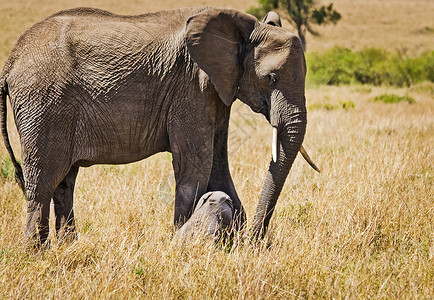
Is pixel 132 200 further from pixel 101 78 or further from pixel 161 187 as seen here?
pixel 101 78

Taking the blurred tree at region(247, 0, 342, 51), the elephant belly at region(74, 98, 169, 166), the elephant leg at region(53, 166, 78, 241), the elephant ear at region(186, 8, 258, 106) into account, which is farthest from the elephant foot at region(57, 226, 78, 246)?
the blurred tree at region(247, 0, 342, 51)

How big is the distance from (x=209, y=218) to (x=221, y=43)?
1.28 m

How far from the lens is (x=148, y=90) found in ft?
14.1

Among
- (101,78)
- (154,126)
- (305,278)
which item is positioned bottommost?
(305,278)

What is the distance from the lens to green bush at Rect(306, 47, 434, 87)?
2336cm

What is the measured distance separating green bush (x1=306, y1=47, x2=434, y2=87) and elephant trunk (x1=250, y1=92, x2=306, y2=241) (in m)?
19.0

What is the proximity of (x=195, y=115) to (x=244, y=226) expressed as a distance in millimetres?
1034

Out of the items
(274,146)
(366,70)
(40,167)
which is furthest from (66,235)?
(366,70)

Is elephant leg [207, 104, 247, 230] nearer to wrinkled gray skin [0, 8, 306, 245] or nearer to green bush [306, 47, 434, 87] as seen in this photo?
wrinkled gray skin [0, 8, 306, 245]

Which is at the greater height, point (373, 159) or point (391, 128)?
point (373, 159)

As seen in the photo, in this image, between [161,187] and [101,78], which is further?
[161,187]

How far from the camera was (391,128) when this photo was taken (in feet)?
33.2

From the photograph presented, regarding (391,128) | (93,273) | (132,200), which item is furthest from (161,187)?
(391,128)

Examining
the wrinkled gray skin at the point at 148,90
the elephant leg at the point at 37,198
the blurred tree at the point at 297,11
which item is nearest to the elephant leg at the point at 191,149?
the wrinkled gray skin at the point at 148,90
